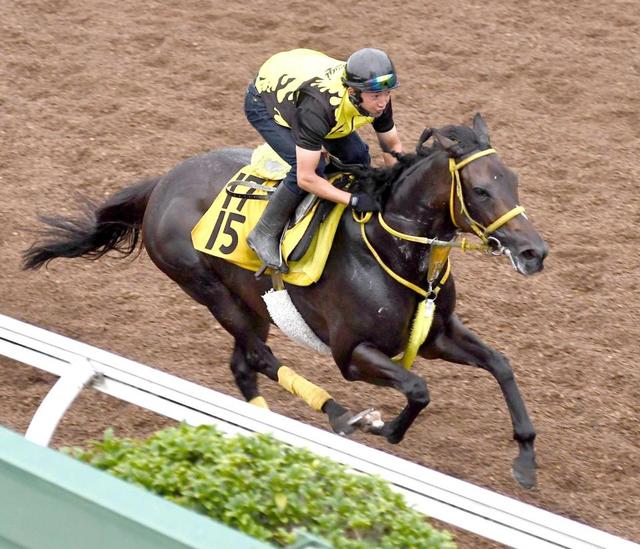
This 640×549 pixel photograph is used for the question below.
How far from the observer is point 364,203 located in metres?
5.05

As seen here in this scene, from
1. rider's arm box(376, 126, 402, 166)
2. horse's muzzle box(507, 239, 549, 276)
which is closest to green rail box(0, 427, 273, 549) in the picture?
horse's muzzle box(507, 239, 549, 276)

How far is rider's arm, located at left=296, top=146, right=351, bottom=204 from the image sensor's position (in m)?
4.93

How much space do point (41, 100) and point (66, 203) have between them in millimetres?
1576

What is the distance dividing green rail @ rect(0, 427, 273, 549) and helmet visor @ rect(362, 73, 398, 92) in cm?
241

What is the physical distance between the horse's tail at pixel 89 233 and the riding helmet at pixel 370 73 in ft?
6.56

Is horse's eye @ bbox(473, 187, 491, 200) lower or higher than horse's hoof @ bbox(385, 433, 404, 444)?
higher

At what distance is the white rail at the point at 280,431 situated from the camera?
3375 mm

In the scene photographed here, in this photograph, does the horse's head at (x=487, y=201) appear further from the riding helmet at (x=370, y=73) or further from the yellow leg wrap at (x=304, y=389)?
the yellow leg wrap at (x=304, y=389)

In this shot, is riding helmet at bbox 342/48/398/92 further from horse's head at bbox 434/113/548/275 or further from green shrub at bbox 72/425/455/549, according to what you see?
green shrub at bbox 72/425/455/549

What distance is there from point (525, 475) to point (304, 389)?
3.67ft

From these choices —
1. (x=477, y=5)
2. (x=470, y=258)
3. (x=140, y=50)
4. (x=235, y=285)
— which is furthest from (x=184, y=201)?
(x=477, y=5)

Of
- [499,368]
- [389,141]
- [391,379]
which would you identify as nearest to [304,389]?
[391,379]

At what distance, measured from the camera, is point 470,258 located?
283 inches

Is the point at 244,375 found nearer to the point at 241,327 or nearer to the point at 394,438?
the point at 241,327
